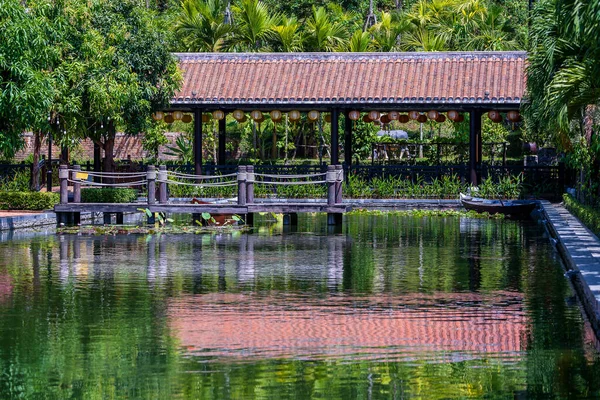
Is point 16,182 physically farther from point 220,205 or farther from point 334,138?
point 334,138

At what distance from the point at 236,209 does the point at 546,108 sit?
9550 millimetres

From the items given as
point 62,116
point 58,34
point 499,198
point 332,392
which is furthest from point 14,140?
point 332,392

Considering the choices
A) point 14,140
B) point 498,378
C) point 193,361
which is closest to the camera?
point 498,378

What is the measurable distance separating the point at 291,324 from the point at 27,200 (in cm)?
2042

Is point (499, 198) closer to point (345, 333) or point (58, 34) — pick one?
point (58, 34)

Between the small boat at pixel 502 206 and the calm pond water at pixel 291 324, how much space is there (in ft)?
31.8

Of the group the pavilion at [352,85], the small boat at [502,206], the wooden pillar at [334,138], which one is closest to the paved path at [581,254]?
the small boat at [502,206]

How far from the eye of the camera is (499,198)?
37.4 meters

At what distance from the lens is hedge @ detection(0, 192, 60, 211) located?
1307 inches

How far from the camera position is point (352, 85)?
1544 inches

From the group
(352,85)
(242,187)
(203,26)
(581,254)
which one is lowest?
(581,254)

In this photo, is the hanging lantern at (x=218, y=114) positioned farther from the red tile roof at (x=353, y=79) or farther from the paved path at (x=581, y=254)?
the paved path at (x=581, y=254)

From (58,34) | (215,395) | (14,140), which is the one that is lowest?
(215,395)

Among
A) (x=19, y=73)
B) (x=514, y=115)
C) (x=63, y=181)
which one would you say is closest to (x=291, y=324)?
(x=19, y=73)
